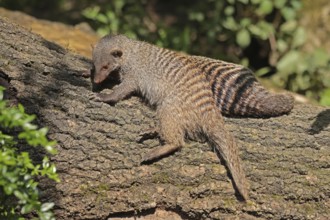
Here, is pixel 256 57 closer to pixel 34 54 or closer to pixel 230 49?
Answer: pixel 230 49

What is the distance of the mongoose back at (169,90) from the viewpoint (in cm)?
315

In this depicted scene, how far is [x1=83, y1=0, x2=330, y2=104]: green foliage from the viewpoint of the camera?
575 centimetres

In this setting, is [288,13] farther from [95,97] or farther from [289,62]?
[95,97]

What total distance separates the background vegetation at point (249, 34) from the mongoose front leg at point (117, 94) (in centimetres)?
211

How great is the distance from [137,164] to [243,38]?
3096 mm

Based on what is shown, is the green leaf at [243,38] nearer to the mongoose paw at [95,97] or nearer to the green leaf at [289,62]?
the green leaf at [289,62]

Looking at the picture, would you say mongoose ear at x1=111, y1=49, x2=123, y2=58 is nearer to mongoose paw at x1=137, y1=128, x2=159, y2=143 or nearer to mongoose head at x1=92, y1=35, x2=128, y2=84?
mongoose head at x1=92, y1=35, x2=128, y2=84

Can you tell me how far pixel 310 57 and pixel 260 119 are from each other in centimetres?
256

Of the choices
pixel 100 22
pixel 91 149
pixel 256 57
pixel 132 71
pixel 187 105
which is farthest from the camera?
pixel 256 57

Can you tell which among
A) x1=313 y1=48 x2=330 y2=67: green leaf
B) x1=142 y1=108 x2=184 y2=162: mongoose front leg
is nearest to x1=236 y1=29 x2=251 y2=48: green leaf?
x1=313 y1=48 x2=330 y2=67: green leaf

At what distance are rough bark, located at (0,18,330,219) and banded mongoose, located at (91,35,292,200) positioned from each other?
0.21ft

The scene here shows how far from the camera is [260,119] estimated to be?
3494 mm

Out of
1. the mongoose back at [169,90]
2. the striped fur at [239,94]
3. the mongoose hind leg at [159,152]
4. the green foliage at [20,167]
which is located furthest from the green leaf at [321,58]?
the green foliage at [20,167]

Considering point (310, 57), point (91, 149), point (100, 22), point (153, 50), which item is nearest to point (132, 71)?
point (153, 50)
